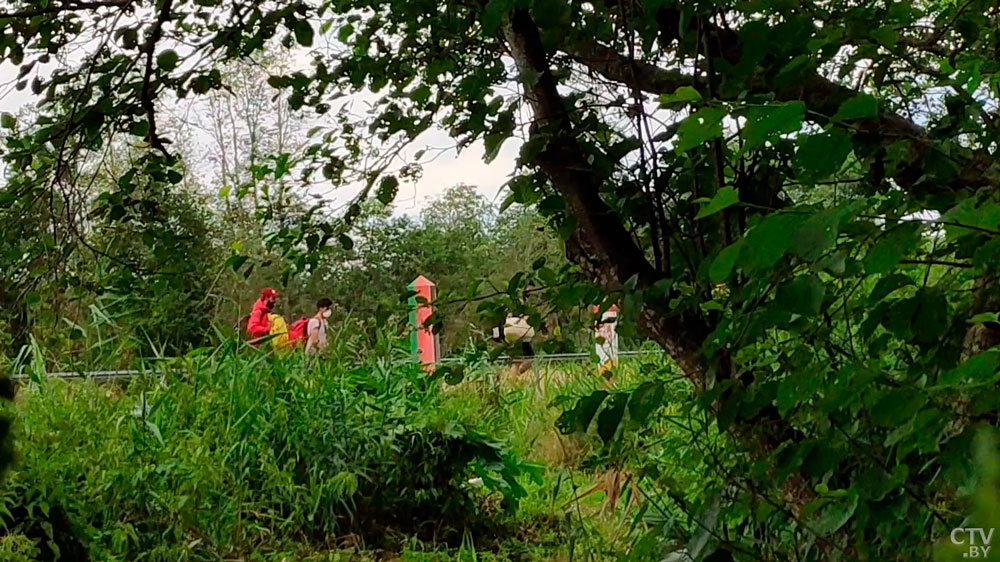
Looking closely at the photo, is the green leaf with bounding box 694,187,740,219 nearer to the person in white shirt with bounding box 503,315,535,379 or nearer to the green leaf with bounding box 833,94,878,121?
the green leaf with bounding box 833,94,878,121

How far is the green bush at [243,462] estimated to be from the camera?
5.01 feet

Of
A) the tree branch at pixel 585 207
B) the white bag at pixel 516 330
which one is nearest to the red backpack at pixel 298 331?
the white bag at pixel 516 330

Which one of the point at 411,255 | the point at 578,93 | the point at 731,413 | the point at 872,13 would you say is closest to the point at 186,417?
the point at 411,255

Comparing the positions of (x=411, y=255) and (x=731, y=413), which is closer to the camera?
(x=731, y=413)

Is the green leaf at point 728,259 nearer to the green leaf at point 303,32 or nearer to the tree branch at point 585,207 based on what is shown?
the tree branch at point 585,207

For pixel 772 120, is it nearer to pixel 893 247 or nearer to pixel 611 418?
pixel 893 247

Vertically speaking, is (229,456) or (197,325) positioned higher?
(197,325)

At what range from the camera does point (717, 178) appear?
693 mm

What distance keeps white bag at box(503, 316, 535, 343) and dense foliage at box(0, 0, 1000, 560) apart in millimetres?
58

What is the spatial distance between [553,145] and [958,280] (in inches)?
14.3

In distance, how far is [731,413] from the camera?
66 centimetres

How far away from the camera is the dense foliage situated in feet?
1.45

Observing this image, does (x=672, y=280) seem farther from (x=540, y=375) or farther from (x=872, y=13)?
(x=540, y=375)

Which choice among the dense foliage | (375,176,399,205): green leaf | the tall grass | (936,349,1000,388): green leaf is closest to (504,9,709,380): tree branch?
the dense foliage
